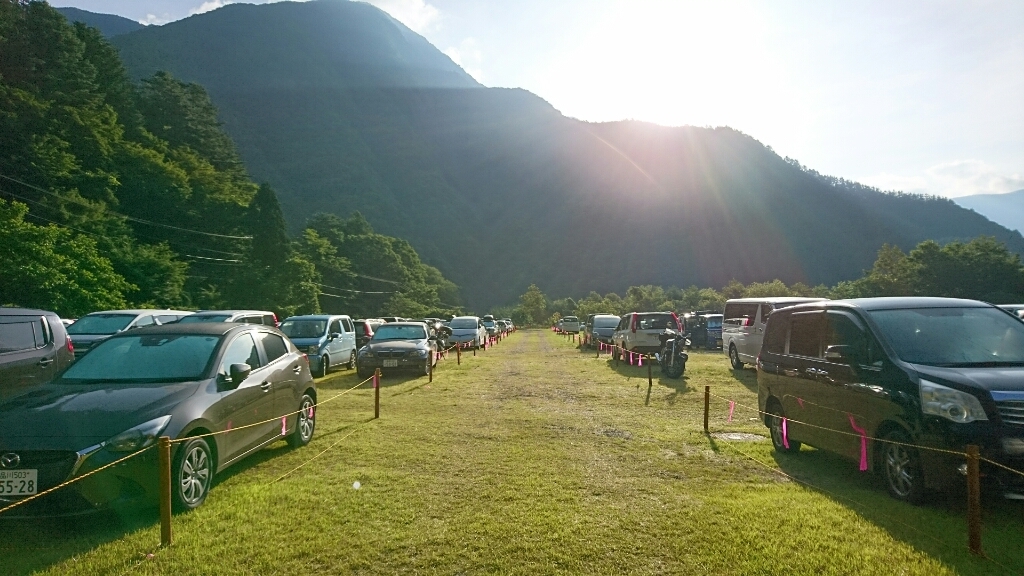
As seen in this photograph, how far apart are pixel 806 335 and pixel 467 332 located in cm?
2351

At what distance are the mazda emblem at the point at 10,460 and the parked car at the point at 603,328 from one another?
25.2 metres

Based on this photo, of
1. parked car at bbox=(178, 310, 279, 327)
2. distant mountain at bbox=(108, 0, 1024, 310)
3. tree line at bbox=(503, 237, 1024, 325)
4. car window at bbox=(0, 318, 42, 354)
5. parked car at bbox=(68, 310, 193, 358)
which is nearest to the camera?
car window at bbox=(0, 318, 42, 354)

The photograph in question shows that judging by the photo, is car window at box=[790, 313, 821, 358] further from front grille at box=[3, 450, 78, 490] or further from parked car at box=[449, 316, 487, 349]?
parked car at box=[449, 316, 487, 349]

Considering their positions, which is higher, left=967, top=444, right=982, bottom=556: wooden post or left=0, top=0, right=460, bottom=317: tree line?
left=0, top=0, right=460, bottom=317: tree line

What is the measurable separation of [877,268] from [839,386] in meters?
75.6

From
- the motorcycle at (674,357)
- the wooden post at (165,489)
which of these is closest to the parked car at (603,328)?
the motorcycle at (674,357)

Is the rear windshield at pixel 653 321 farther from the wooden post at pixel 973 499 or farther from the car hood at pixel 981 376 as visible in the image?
the wooden post at pixel 973 499

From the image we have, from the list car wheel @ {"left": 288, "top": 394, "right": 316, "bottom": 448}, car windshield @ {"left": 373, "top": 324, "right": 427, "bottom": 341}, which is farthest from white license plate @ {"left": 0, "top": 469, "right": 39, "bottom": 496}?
car windshield @ {"left": 373, "top": 324, "right": 427, "bottom": 341}

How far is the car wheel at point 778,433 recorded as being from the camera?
7656mm

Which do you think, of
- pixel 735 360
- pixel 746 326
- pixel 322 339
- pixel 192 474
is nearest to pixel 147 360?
pixel 192 474

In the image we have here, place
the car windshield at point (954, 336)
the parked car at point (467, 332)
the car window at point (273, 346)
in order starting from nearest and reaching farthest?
1. the car windshield at point (954, 336)
2. the car window at point (273, 346)
3. the parked car at point (467, 332)

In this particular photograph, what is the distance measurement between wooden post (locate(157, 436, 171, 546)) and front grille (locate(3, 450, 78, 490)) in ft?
2.63

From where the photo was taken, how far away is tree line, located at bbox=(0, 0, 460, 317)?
31.3 meters

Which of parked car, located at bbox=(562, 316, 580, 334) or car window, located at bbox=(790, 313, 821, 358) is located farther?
parked car, located at bbox=(562, 316, 580, 334)
